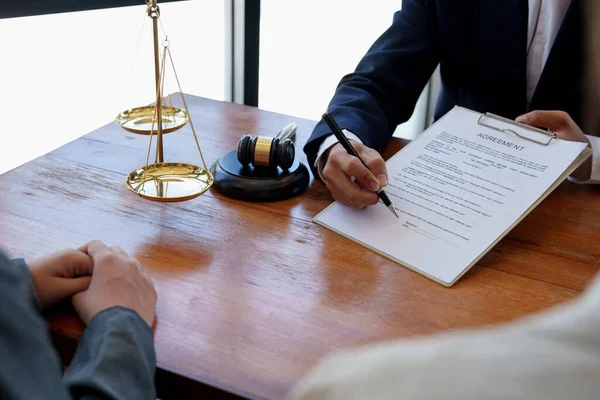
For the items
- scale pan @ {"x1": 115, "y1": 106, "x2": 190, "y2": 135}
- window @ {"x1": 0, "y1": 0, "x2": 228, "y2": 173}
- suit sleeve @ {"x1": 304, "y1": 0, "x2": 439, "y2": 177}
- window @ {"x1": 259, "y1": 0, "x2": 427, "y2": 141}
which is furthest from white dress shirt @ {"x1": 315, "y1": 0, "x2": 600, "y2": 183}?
window @ {"x1": 259, "y1": 0, "x2": 427, "y2": 141}

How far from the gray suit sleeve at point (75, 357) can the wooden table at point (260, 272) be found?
5 cm

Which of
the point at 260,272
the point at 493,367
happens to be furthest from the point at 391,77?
the point at 493,367

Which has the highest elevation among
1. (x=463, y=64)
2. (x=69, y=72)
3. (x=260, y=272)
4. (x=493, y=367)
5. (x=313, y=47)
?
(x=493, y=367)

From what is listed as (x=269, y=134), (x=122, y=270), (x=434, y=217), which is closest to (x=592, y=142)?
(x=434, y=217)

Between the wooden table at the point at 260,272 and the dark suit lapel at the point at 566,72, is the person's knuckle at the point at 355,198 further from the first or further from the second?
the dark suit lapel at the point at 566,72

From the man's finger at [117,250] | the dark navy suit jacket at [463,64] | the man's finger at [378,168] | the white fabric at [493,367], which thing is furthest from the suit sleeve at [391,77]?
the white fabric at [493,367]

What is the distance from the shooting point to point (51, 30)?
6.96 feet

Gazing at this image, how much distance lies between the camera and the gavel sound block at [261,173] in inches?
47.5

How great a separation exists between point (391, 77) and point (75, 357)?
1128 millimetres

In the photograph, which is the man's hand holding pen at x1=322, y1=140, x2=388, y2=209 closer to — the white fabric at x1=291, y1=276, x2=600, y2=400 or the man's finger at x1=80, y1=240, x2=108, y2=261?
the man's finger at x1=80, y1=240, x2=108, y2=261

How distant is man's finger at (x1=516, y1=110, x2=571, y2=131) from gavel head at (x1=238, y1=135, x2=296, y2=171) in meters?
0.49

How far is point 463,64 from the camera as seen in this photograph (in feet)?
5.73

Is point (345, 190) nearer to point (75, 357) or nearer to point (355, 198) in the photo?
point (355, 198)

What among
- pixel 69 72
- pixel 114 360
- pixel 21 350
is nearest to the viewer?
pixel 21 350
